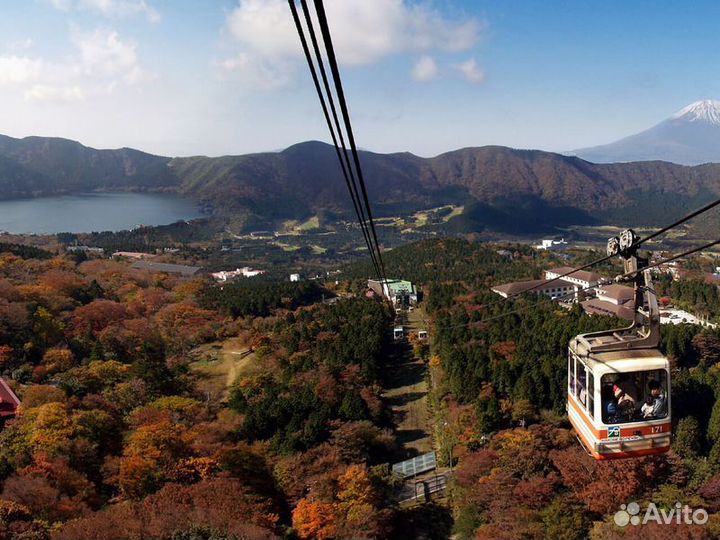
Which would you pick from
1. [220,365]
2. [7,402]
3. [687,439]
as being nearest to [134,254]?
[220,365]

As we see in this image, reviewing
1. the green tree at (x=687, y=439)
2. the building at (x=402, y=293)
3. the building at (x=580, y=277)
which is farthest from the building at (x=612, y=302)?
the green tree at (x=687, y=439)

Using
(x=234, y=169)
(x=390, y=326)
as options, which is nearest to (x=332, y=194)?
(x=234, y=169)

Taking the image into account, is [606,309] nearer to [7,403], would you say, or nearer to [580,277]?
[580,277]

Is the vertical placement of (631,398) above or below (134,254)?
above

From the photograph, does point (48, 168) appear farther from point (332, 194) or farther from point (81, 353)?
point (81, 353)

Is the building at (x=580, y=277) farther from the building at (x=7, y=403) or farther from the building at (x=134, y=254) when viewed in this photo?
the building at (x=134, y=254)
